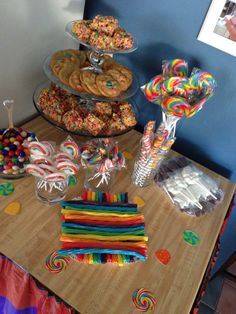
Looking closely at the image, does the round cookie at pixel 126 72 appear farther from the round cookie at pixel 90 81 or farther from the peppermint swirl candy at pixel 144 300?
the peppermint swirl candy at pixel 144 300

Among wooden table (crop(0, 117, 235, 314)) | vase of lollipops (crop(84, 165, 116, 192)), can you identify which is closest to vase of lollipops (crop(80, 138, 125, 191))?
vase of lollipops (crop(84, 165, 116, 192))

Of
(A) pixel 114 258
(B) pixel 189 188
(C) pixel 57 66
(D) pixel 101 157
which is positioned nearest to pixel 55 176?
(D) pixel 101 157

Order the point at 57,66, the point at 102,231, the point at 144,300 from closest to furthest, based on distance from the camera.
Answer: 1. the point at 144,300
2. the point at 102,231
3. the point at 57,66

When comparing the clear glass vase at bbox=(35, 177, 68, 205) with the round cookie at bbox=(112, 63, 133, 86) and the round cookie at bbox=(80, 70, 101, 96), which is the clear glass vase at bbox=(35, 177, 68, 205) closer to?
the round cookie at bbox=(80, 70, 101, 96)

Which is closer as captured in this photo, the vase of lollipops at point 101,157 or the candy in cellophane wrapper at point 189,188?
the vase of lollipops at point 101,157

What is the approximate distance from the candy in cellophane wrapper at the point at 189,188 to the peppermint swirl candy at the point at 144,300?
338 millimetres

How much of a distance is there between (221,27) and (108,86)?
445 millimetres

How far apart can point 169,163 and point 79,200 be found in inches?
17.3

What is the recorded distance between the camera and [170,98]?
2.88 feet

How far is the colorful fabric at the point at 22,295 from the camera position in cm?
78

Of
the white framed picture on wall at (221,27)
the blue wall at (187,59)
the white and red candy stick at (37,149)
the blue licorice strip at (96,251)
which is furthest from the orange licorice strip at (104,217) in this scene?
the white framed picture on wall at (221,27)

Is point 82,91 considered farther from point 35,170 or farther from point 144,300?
point 144,300

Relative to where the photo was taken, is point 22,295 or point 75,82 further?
point 75,82

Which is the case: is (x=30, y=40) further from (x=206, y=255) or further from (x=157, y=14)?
(x=206, y=255)
